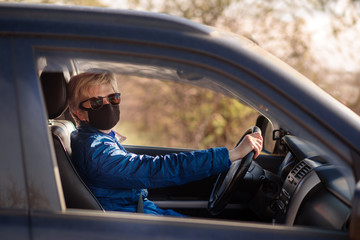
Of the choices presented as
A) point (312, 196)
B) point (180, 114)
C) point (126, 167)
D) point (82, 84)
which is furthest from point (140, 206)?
point (180, 114)

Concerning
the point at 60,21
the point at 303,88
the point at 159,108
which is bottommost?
the point at 303,88

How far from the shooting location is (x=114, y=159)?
183 centimetres

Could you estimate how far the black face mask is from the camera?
80.4 inches

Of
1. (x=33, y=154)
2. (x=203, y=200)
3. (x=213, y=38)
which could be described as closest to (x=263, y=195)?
(x=203, y=200)

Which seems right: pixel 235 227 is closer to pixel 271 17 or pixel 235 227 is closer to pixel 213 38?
pixel 213 38

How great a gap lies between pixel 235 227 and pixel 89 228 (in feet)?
1.45

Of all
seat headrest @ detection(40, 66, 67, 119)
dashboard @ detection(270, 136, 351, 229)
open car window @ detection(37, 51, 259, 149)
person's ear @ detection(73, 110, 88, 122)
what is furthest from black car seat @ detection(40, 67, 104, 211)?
open car window @ detection(37, 51, 259, 149)

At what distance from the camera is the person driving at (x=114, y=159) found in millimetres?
1729

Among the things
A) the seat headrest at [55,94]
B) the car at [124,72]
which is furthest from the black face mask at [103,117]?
the car at [124,72]

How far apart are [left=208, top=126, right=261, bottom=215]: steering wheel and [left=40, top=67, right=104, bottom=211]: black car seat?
0.76 m

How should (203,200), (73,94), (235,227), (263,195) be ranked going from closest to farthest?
1. (235,227)
2. (73,94)
3. (263,195)
4. (203,200)

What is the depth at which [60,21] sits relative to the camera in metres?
1.32

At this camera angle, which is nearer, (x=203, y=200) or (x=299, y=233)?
(x=299, y=233)

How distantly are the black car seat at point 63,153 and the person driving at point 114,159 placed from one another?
0.30 ft
